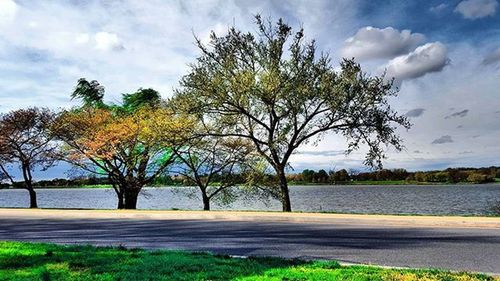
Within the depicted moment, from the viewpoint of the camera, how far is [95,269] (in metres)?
8.80

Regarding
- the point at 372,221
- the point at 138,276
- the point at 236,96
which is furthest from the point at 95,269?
the point at 236,96

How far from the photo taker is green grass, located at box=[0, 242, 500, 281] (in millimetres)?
7996

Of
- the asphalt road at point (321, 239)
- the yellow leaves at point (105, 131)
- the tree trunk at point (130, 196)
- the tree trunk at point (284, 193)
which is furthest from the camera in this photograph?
the tree trunk at point (130, 196)

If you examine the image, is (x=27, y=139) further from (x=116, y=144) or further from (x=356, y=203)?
→ (x=356, y=203)

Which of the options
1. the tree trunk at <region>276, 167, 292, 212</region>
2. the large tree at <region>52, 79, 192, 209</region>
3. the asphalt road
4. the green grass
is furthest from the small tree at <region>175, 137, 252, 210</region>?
the green grass

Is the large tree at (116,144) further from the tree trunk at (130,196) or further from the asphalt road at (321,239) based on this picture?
the asphalt road at (321,239)

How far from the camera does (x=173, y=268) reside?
868cm

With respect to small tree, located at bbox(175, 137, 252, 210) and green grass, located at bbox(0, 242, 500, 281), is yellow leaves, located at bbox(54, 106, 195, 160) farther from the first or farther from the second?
green grass, located at bbox(0, 242, 500, 281)

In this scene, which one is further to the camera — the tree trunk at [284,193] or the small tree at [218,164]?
the small tree at [218,164]

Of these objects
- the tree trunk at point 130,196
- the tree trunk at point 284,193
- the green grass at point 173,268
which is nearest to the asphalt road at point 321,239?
the green grass at point 173,268

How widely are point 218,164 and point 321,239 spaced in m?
22.5

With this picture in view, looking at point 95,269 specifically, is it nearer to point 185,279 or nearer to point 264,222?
point 185,279

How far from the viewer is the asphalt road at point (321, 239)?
414 inches

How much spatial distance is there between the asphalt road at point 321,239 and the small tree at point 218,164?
1438 cm
